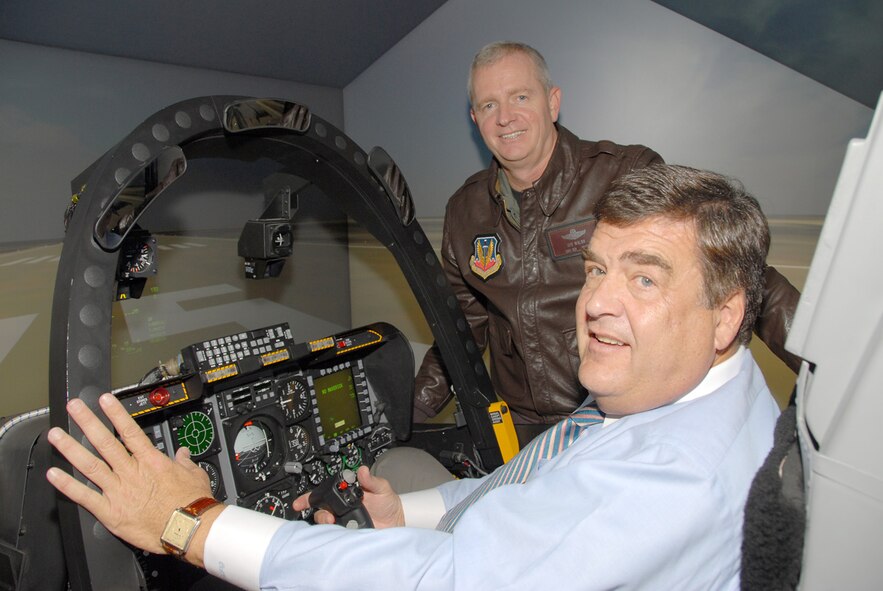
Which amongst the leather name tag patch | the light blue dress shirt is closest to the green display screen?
the leather name tag patch

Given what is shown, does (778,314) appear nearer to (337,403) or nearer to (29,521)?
(337,403)

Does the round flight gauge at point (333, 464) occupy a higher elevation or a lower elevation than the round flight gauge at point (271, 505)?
higher

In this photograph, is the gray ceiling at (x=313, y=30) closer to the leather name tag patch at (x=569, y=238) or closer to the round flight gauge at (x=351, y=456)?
the leather name tag patch at (x=569, y=238)

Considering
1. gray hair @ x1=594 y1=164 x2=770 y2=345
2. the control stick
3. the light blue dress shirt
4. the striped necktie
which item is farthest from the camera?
the control stick

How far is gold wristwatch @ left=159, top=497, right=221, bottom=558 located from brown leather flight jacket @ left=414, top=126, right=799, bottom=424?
3.40ft

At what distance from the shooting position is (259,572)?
0.94 meters

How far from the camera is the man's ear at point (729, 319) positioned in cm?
92

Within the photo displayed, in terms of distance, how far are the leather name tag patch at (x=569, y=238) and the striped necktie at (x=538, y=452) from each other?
2.23 feet

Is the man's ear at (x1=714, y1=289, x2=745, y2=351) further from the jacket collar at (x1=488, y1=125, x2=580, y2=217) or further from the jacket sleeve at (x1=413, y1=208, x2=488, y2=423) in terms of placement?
the jacket sleeve at (x1=413, y1=208, x2=488, y2=423)

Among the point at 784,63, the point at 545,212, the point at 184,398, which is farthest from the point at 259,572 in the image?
the point at 784,63

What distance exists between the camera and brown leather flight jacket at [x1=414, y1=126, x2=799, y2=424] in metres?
1.83

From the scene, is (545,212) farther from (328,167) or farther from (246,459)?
(246,459)

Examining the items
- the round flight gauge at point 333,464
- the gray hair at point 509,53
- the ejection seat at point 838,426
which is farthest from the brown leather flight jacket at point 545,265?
the ejection seat at point 838,426

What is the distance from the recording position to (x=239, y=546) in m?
0.96
